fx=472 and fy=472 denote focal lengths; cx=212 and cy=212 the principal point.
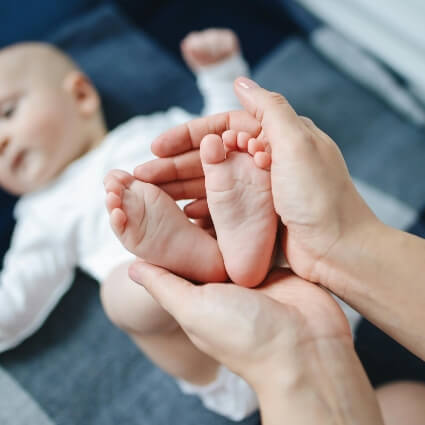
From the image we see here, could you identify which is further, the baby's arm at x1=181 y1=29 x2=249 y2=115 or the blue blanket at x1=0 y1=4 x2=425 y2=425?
the baby's arm at x1=181 y1=29 x2=249 y2=115

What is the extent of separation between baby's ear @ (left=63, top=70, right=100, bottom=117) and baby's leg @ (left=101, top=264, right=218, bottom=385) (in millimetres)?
453

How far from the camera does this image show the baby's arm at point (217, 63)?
1129 mm

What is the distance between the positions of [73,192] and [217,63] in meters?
0.46

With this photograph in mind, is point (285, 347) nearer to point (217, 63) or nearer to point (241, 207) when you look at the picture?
point (241, 207)

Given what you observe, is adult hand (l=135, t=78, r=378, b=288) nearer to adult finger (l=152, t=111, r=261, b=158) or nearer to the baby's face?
adult finger (l=152, t=111, r=261, b=158)

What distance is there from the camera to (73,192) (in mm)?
1050

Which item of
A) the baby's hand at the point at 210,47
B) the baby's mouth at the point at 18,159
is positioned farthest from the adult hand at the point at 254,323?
the baby's hand at the point at 210,47

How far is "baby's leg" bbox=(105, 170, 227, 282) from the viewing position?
0.62m

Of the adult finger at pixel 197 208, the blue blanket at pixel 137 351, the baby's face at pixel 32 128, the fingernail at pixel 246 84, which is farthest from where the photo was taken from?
the baby's face at pixel 32 128

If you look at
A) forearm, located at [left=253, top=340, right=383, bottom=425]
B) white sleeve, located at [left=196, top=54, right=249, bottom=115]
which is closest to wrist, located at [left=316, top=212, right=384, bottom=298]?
forearm, located at [left=253, top=340, right=383, bottom=425]

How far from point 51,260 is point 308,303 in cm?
63

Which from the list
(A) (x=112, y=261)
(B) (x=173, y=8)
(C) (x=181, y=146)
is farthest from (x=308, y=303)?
(B) (x=173, y=8)

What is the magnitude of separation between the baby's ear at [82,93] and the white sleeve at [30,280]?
0.29m

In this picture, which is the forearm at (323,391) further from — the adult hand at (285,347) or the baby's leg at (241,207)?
the baby's leg at (241,207)
